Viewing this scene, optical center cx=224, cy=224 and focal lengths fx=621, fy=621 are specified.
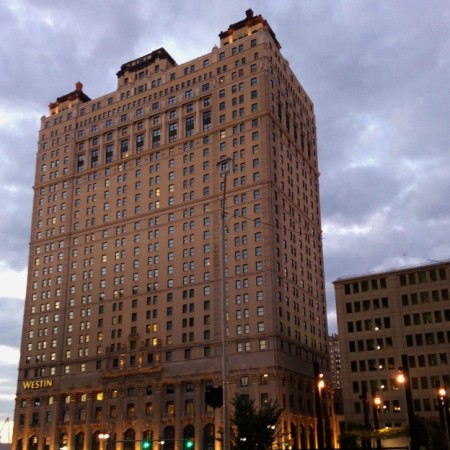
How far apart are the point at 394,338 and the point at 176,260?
4498 centimetres

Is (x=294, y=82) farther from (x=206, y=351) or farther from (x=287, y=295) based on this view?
(x=206, y=351)

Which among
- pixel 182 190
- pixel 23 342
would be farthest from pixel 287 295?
pixel 23 342

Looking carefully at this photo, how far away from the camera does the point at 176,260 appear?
415 ft

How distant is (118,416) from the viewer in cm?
12175

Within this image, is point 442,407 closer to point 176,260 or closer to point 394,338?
point 394,338

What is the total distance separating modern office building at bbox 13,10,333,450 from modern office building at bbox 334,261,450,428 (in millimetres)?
10233

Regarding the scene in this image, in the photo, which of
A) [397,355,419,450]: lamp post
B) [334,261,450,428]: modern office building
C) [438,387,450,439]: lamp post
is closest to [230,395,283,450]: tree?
[397,355,419,450]: lamp post

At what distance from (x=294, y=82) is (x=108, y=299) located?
6751 cm

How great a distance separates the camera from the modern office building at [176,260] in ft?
382

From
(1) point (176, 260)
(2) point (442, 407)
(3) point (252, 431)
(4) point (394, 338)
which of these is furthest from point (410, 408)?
(1) point (176, 260)

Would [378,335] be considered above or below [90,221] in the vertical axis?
below

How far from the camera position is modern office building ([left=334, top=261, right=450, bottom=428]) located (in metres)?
108

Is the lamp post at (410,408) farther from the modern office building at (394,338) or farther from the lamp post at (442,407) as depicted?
the modern office building at (394,338)

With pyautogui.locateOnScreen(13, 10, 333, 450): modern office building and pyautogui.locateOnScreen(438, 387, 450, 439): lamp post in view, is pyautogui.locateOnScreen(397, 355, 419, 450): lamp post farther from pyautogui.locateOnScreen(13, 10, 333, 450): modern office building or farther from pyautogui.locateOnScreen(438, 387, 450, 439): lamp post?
pyautogui.locateOnScreen(13, 10, 333, 450): modern office building
